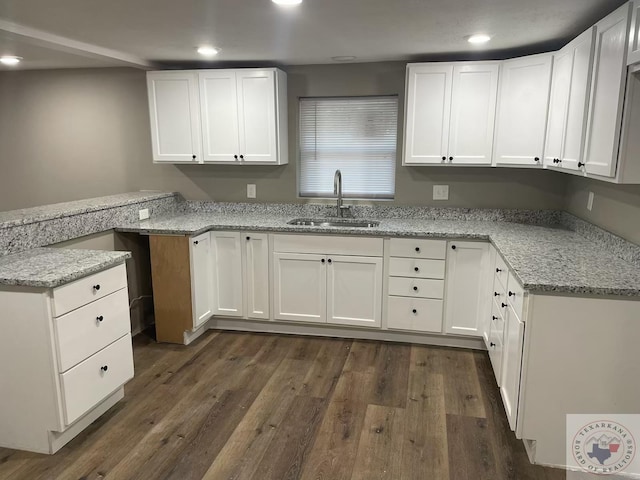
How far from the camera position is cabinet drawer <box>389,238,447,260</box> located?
329 cm

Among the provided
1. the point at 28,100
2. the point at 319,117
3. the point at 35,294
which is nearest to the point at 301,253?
the point at 319,117

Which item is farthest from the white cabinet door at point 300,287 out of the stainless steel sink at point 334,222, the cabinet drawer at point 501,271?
the cabinet drawer at point 501,271

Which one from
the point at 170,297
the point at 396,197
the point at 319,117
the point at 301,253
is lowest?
the point at 170,297

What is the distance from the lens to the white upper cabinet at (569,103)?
242cm

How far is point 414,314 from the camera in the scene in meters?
3.43

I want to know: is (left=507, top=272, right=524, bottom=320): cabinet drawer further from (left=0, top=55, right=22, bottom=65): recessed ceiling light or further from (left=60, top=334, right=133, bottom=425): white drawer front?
(left=0, top=55, right=22, bottom=65): recessed ceiling light

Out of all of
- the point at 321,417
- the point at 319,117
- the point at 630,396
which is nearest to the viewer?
the point at 630,396

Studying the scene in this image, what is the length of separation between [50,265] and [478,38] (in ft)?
8.99

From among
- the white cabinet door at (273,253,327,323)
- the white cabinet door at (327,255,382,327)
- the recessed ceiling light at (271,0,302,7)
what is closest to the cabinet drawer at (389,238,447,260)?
the white cabinet door at (327,255,382,327)

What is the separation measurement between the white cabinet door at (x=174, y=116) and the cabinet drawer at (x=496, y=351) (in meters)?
2.59

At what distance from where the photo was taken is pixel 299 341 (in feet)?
11.8

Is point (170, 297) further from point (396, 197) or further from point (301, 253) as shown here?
point (396, 197)

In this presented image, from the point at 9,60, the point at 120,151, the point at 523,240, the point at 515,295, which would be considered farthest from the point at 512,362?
the point at 9,60

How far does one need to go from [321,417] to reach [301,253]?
130 centimetres
